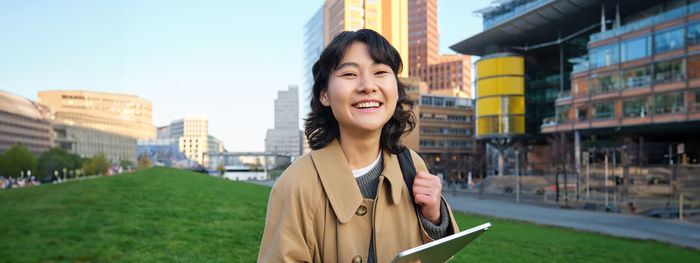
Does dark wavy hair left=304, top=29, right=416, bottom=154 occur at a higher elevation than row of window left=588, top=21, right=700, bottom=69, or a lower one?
lower

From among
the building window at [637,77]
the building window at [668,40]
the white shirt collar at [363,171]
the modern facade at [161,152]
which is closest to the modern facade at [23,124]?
the modern facade at [161,152]

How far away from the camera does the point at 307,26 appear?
507 ft

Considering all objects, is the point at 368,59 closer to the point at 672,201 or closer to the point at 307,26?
the point at 672,201

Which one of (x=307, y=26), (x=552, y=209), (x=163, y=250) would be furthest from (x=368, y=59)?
(x=307, y=26)

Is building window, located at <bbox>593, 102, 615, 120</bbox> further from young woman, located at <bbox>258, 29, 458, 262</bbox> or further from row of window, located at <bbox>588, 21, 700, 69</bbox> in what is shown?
young woman, located at <bbox>258, 29, 458, 262</bbox>

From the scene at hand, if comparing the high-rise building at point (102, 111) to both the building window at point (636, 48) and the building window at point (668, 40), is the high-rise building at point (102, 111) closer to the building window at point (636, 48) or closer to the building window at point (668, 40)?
the building window at point (636, 48)

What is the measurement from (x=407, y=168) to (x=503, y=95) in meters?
72.8

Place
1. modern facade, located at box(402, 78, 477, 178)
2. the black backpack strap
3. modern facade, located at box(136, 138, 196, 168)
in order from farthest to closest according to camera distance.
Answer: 1. modern facade, located at box(136, 138, 196, 168)
2. modern facade, located at box(402, 78, 477, 178)
3. the black backpack strap

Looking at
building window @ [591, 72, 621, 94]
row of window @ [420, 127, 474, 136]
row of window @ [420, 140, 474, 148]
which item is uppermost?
building window @ [591, 72, 621, 94]

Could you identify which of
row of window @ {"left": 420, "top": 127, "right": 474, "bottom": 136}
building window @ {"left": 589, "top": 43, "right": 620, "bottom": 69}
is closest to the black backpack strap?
building window @ {"left": 589, "top": 43, "right": 620, "bottom": 69}

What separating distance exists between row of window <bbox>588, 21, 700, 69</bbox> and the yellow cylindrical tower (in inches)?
771

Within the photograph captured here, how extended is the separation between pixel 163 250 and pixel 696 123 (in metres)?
51.8

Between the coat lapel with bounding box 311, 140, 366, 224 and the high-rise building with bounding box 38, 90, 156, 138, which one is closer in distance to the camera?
the coat lapel with bounding box 311, 140, 366, 224

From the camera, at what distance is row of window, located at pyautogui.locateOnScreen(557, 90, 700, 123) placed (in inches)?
1705
